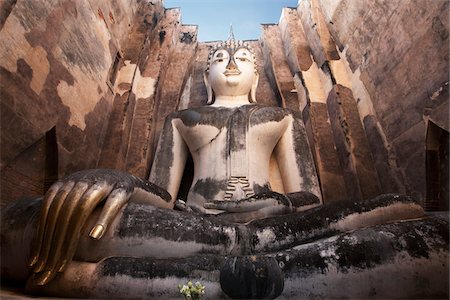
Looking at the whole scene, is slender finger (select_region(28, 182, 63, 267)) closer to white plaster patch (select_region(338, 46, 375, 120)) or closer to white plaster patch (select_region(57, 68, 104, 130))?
white plaster patch (select_region(57, 68, 104, 130))

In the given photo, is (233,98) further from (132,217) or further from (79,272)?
(79,272)

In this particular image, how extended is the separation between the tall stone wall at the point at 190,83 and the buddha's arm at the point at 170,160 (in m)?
0.57

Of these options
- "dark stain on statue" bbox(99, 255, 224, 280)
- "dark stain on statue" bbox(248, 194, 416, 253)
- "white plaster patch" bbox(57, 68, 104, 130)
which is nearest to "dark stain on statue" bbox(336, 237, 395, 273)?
"dark stain on statue" bbox(248, 194, 416, 253)

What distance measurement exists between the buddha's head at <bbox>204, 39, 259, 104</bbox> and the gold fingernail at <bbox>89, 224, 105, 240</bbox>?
2.74 m

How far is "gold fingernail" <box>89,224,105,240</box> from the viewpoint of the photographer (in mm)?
1831

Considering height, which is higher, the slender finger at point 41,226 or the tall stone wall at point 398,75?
the tall stone wall at point 398,75

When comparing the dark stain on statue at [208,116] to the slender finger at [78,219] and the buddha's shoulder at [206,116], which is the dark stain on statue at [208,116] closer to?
the buddha's shoulder at [206,116]

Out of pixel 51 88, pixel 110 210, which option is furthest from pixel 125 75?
pixel 110 210

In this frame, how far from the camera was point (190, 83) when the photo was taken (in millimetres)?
5684

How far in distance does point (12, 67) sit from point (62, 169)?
1114 mm

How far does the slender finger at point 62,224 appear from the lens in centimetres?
181

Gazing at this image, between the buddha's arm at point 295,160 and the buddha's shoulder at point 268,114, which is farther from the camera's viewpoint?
the buddha's shoulder at point 268,114

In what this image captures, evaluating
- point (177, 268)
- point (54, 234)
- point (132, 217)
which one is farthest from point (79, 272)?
point (177, 268)

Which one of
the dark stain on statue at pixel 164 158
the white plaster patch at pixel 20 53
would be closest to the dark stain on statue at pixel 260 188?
the dark stain on statue at pixel 164 158
